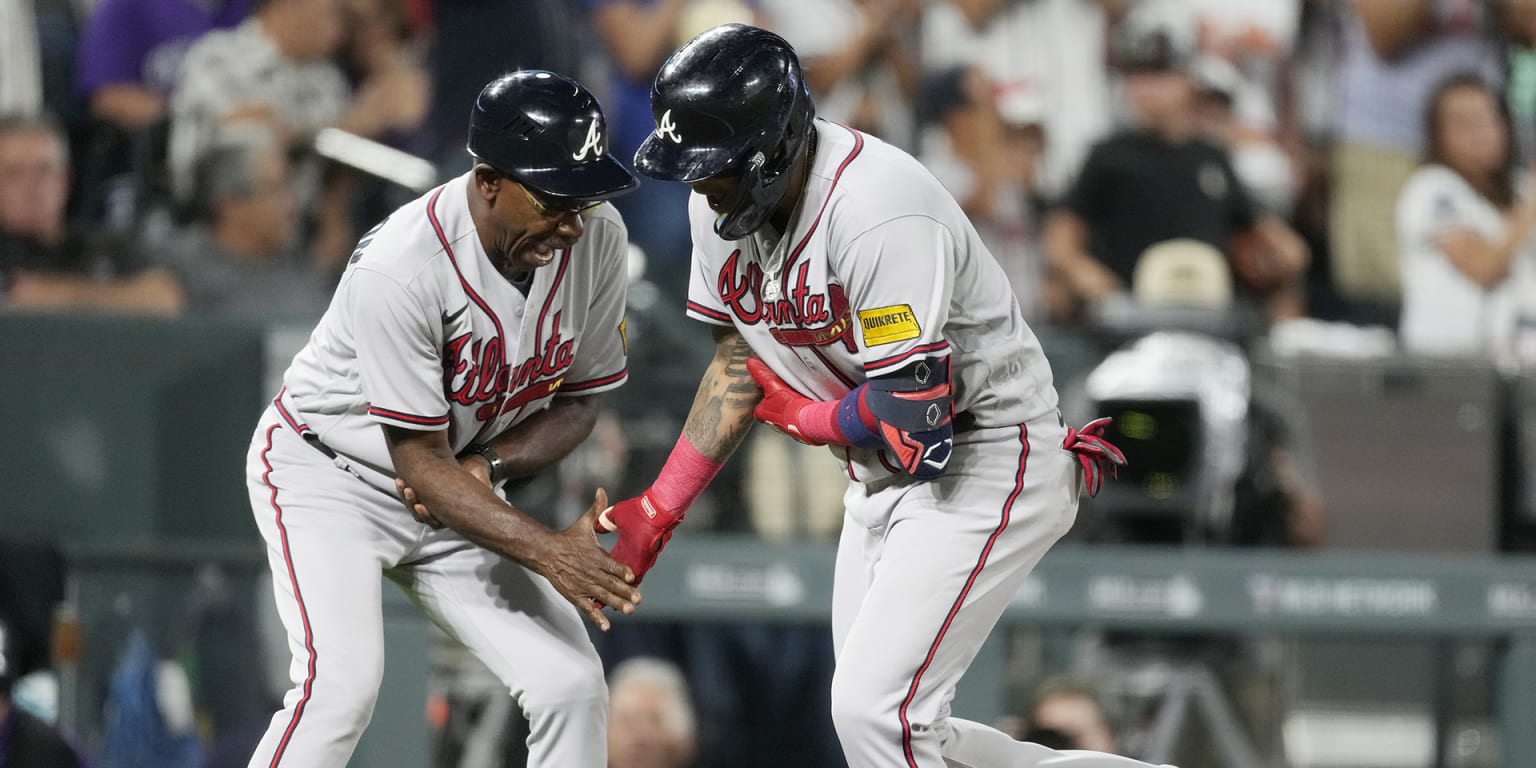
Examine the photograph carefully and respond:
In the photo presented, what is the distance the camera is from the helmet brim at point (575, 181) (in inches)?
135

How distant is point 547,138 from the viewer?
346 centimetres

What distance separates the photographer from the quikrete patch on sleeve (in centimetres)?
327

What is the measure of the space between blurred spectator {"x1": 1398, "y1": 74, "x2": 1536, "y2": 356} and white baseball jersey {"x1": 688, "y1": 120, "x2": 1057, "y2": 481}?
3678 mm

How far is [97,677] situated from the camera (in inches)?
215

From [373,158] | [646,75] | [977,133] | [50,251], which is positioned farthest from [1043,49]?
[50,251]

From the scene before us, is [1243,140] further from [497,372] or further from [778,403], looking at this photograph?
[497,372]

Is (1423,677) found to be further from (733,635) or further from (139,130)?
(139,130)

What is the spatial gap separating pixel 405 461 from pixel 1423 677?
3.65 metres

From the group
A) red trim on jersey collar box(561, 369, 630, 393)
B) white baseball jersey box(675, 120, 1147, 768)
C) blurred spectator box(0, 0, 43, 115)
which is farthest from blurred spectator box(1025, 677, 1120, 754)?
blurred spectator box(0, 0, 43, 115)

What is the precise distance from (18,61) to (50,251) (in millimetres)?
1008

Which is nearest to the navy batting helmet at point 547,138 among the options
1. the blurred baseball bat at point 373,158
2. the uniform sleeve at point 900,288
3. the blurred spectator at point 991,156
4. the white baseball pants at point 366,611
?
the uniform sleeve at point 900,288

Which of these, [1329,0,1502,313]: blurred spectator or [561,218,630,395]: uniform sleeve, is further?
[1329,0,1502,313]: blurred spectator

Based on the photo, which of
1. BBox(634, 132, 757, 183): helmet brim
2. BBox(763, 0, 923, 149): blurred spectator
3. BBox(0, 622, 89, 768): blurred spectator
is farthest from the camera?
BBox(763, 0, 923, 149): blurred spectator

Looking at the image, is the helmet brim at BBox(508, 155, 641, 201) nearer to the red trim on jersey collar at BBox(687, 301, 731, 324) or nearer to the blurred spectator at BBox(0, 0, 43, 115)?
the red trim on jersey collar at BBox(687, 301, 731, 324)
